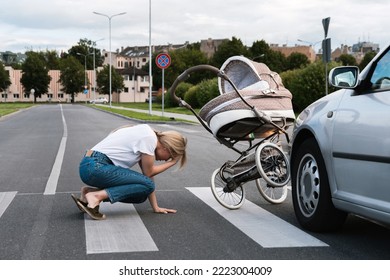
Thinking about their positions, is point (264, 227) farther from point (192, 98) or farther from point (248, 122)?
point (192, 98)

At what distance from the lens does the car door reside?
449 centimetres

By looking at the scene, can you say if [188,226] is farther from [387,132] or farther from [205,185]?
[205,185]

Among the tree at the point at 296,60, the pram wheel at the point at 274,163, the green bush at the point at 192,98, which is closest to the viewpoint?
the pram wheel at the point at 274,163

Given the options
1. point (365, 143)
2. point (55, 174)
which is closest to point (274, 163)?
point (365, 143)

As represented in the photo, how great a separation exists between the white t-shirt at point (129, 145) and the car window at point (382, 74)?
2312 millimetres

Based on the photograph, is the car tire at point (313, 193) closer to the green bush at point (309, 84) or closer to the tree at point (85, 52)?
the green bush at point (309, 84)

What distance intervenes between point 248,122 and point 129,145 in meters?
1.39

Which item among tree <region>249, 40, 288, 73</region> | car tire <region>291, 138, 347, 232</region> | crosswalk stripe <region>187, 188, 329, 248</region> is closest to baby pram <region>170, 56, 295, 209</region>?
crosswalk stripe <region>187, 188, 329, 248</region>

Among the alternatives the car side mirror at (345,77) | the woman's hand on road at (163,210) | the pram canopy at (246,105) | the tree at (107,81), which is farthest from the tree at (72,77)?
the car side mirror at (345,77)

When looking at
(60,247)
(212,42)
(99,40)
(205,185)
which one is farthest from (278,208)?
(212,42)

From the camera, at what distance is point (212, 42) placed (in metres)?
177

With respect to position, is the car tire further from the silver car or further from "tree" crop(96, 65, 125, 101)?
"tree" crop(96, 65, 125, 101)

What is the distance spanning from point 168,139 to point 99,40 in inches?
3821

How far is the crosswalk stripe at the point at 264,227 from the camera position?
527cm
